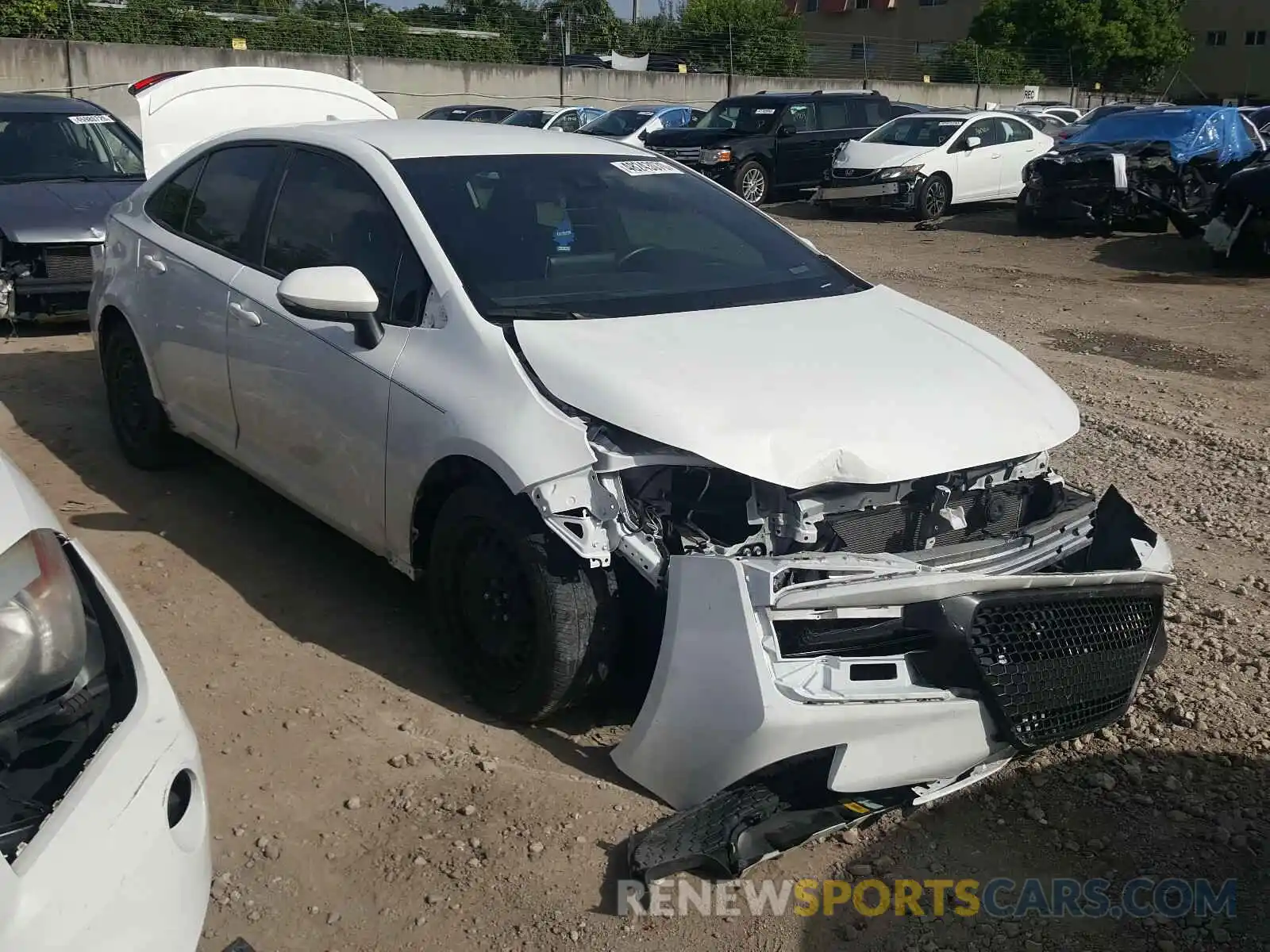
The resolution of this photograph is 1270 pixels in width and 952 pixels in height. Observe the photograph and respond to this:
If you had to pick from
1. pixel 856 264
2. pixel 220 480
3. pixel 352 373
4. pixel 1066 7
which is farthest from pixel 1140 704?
pixel 1066 7

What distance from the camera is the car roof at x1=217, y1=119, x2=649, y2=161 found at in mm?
4258

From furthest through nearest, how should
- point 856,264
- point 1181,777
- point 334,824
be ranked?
point 856,264 → point 1181,777 → point 334,824

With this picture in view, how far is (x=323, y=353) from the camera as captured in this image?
13.1ft

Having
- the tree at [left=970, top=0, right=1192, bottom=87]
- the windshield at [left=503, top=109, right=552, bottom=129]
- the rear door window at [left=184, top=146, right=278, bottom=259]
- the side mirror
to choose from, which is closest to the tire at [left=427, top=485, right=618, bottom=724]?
the side mirror

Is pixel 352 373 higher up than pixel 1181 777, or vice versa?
pixel 352 373

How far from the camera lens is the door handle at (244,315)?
4.31m

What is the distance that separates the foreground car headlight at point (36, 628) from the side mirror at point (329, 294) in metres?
1.50

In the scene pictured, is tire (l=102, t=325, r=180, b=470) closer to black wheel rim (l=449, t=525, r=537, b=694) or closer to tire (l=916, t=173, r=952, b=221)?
black wheel rim (l=449, t=525, r=537, b=694)

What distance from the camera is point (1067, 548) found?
3.37 meters

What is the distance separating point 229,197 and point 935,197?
13611 mm

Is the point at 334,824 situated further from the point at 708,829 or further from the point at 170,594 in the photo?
the point at 170,594

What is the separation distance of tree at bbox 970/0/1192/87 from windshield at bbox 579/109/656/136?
30.4 m

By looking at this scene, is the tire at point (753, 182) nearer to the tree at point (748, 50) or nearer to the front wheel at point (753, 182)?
the front wheel at point (753, 182)

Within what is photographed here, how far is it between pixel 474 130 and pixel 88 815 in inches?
129
